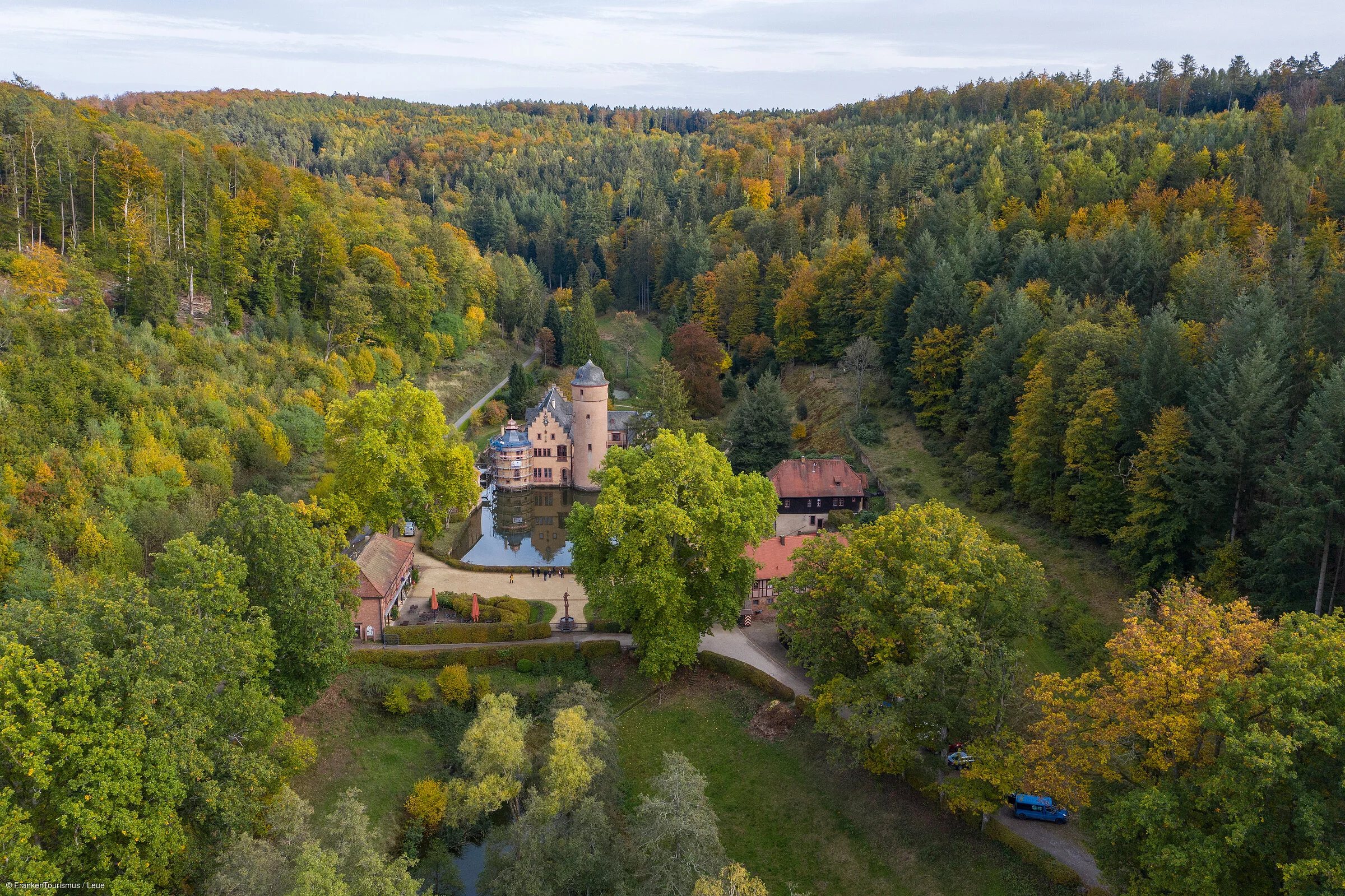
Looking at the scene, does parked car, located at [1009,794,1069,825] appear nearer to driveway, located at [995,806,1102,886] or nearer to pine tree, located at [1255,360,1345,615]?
driveway, located at [995,806,1102,886]

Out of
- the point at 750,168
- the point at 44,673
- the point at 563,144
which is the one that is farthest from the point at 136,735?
the point at 563,144

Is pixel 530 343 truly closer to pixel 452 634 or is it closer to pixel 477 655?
pixel 452 634

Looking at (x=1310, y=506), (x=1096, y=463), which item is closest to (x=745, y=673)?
(x=1096, y=463)

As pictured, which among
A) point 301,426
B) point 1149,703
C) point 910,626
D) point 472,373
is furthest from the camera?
point 472,373

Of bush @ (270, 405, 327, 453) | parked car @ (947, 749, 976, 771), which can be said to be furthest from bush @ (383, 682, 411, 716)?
bush @ (270, 405, 327, 453)

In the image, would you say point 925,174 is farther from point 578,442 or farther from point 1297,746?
point 1297,746

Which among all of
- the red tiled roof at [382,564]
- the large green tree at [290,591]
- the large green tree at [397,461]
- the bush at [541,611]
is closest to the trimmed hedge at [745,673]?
the bush at [541,611]

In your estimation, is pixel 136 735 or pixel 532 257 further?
pixel 532 257
